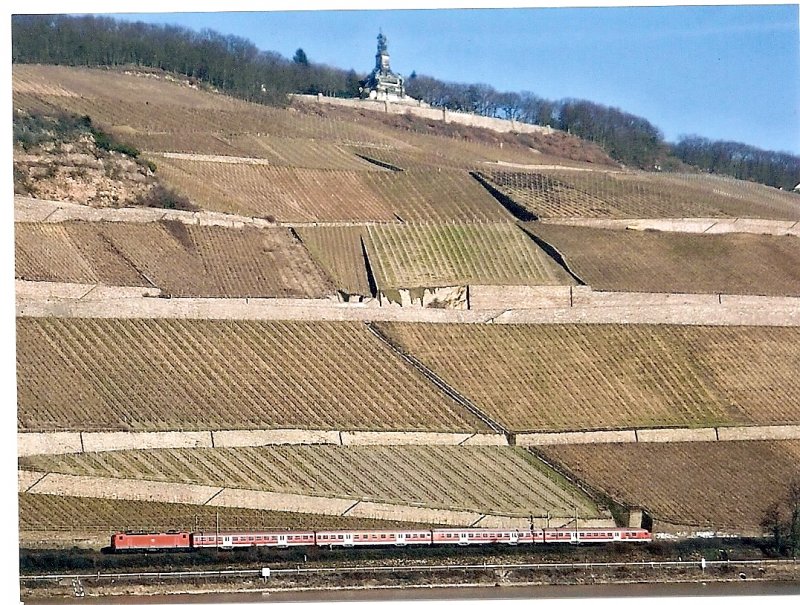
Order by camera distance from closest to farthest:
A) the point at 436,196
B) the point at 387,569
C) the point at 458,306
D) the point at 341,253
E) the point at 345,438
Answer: the point at 387,569
the point at 345,438
the point at 458,306
the point at 341,253
the point at 436,196

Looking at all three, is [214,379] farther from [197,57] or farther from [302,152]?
[197,57]

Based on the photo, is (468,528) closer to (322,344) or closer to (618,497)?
(618,497)

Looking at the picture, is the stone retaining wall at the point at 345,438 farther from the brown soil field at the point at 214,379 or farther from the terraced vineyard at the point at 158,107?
the terraced vineyard at the point at 158,107

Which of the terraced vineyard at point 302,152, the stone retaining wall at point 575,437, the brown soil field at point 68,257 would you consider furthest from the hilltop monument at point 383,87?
the stone retaining wall at point 575,437

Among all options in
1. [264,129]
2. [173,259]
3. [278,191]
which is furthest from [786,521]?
[264,129]

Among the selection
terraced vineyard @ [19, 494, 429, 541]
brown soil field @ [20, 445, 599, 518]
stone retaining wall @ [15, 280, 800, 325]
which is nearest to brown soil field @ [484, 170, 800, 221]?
stone retaining wall @ [15, 280, 800, 325]

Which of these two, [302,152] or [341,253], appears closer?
[341,253]

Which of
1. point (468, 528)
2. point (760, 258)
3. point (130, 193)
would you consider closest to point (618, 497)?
point (468, 528)

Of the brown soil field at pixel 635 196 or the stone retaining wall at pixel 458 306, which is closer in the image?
the stone retaining wall at pixel 458 306
